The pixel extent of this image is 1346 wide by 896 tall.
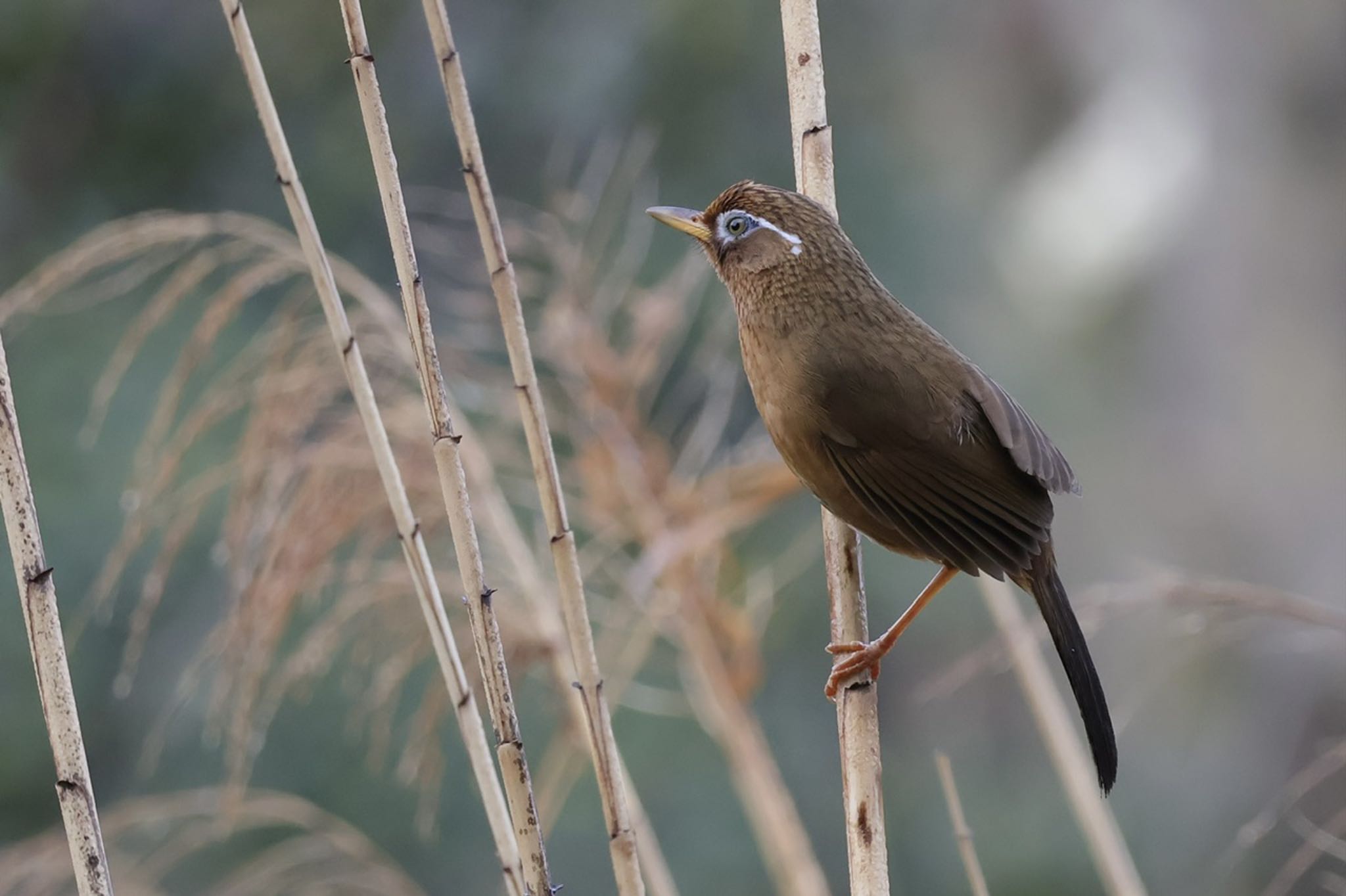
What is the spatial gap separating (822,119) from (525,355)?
2.58 ft

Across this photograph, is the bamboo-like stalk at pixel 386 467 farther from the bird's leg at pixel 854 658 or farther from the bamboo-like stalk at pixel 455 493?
the bird's leg at pixel 854 658

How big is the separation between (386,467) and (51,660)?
383mm

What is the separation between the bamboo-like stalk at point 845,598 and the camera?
5.88 feet

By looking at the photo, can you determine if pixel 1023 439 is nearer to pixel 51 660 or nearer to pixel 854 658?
pixel 854 658

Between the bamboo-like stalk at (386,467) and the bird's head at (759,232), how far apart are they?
0.90m

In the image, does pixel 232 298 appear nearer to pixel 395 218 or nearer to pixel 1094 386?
pixel 395 218

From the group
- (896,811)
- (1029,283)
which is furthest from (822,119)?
(1029,283)

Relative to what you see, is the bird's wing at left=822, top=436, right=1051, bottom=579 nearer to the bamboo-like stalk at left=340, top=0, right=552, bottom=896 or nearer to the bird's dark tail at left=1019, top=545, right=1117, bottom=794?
the bird's dark tail at left=1019, top=545, right=1117, bottom=794

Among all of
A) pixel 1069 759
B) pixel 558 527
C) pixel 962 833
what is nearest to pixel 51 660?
pixel 558 527

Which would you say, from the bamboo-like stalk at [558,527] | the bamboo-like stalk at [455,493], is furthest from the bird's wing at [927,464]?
the bamboo-like stalk at [455,493]

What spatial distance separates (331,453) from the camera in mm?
2633

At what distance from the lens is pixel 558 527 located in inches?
60.2

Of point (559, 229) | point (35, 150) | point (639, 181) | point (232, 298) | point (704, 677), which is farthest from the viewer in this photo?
point (35, 150)

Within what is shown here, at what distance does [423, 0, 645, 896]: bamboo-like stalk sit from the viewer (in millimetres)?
1482
